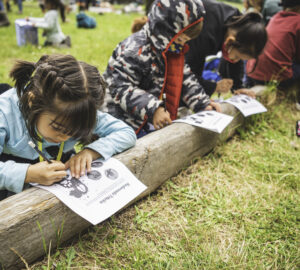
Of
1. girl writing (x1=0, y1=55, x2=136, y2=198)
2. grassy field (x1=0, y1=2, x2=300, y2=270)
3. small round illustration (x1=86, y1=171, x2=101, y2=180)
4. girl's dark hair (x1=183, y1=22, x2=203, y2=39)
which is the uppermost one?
girl's dark hair (x1=183, y1=22, x2=203, y2=39)

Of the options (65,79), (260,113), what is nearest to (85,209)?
(65,79)

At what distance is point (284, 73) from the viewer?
10.3ft

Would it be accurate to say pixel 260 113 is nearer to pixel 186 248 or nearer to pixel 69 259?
pixel 186 248

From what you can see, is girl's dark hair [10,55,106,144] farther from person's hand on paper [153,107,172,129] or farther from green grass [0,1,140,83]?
green grass [0,1,140,83]

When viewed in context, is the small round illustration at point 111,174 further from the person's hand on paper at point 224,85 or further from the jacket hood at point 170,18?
the person's hand on paper at point 224,85

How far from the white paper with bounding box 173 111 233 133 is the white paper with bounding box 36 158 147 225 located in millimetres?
731

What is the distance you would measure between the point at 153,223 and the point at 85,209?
497 mm

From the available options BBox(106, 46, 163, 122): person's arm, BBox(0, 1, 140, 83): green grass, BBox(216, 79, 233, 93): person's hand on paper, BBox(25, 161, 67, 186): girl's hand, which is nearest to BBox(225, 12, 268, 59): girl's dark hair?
BBox(216, 79, 233, 93): person's hand on paper

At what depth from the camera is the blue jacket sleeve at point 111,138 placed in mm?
1368

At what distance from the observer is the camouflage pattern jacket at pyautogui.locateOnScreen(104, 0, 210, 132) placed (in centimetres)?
180

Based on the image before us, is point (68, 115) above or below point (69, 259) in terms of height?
above

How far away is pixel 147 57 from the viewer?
191cm

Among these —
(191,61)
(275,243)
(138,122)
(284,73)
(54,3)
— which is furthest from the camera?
(54,3)

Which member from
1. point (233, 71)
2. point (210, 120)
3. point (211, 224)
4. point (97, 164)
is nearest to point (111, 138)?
point (97, 164)
